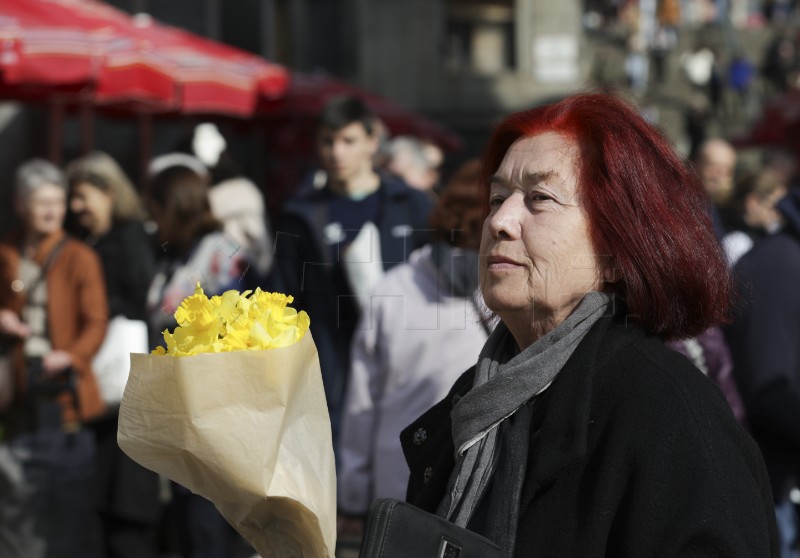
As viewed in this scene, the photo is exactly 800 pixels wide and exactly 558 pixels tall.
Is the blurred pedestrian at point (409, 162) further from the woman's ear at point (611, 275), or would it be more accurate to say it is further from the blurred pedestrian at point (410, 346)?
the woman's ear at point (611, 275)

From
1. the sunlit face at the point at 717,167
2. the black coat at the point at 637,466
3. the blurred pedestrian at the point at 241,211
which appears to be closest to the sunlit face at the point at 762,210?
the sunlit face at the point at 717,167

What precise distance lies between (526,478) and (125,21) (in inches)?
296

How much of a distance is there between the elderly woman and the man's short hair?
10.7 feet

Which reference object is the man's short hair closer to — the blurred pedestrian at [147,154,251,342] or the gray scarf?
the blurred pedestrian at [147,154,251,342]

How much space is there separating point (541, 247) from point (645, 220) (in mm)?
187

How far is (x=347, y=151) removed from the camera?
558cm

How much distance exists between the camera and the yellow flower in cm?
198

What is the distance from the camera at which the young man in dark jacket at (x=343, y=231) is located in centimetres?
493

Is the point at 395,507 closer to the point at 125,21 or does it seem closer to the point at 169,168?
the point at 169,168

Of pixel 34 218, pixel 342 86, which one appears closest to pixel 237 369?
pixel 34 218

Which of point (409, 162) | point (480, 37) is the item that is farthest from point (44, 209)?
point (480, 37)

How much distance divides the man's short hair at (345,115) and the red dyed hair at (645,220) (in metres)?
3.39

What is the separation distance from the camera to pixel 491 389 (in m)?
2.26

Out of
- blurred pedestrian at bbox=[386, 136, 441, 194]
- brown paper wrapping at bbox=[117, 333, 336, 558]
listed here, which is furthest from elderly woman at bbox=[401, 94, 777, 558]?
blurred pedestrian at bbox=[386, 136, 441, 194]
